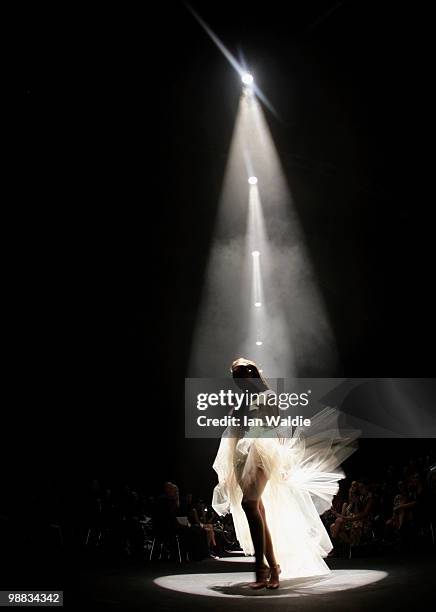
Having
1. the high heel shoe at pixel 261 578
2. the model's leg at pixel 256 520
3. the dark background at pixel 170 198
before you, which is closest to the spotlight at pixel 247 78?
the dark background at pixel 170 198

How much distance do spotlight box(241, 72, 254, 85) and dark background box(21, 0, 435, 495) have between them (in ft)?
0.39

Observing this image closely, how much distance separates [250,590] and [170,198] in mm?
7545

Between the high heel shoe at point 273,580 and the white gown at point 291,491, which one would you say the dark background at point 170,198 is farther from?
the high heel shoe at point 273,580

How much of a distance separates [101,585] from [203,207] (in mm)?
7631

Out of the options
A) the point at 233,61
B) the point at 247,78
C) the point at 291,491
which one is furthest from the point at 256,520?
the point at 247,78

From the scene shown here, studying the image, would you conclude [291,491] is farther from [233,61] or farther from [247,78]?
[247,78]

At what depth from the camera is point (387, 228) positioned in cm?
982

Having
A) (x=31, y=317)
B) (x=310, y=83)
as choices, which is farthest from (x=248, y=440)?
(x=31, y=317)

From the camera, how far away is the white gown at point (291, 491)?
4.16 meters

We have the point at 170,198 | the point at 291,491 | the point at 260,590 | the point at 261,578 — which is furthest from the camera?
the point at 170,198

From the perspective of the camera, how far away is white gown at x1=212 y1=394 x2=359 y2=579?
13.6ft

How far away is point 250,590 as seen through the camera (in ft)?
12.5

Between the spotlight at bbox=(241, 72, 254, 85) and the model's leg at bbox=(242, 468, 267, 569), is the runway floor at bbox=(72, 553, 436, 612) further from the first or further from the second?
the spotlight at bbox=(241, 72, 254, 85)

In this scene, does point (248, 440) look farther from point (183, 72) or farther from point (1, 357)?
point (1, 357)
